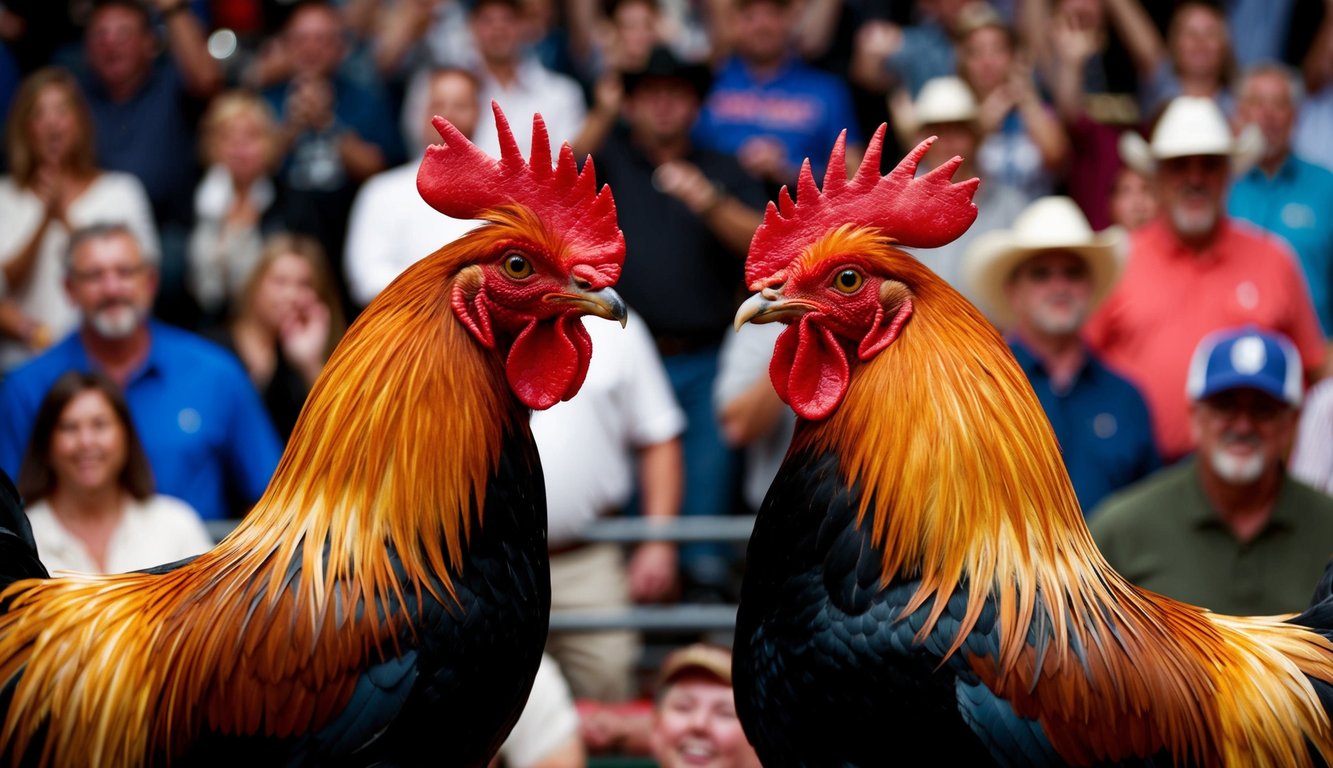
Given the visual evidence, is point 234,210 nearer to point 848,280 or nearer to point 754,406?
point 754,406

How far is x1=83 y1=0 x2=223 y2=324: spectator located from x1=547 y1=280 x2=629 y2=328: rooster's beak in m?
5.55

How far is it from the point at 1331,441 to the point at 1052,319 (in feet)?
4.12

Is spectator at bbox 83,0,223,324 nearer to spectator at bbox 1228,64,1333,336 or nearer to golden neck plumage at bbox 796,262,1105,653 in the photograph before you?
spectator at bbox 1228,64,1333,336

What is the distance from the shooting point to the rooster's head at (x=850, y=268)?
462cm

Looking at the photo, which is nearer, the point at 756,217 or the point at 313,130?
the point at 756,217

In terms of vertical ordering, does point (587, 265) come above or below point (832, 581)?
above

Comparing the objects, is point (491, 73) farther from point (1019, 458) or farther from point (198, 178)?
point (1019, 458)

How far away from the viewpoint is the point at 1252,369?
6430mm

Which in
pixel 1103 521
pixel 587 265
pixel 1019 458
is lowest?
pixel 1103 521

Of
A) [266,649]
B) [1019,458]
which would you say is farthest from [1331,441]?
[266,649]

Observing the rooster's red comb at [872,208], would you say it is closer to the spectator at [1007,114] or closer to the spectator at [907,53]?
the spectator at [1007,114]

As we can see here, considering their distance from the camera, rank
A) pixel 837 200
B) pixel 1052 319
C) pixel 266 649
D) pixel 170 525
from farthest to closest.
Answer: pixel 1052 319
pixel 170 525
pixel 837 200
pixel 266 649

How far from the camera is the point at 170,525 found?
22.0ft

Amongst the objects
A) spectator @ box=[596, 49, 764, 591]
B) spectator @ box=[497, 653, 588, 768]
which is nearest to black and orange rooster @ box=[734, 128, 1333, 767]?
spectator @ box=[497, 653, 588, 768]
